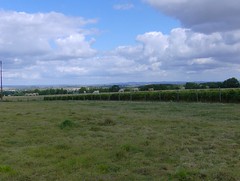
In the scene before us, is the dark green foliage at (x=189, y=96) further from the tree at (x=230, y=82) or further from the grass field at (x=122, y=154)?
the grass field at (x=122, y=154)

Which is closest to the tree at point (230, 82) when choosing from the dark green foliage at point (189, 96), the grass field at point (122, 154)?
the dark green foliage at point (189, 96)

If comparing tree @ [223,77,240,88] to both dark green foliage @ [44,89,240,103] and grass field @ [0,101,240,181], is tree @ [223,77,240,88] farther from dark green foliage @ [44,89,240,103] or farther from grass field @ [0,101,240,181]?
grass field @ [0,101,240,181]

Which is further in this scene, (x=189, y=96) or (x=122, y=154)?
(x=189, y=96)

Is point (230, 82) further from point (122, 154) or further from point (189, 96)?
point (122, 154)

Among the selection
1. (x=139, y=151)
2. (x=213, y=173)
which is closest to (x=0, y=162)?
(x=139, y=151)

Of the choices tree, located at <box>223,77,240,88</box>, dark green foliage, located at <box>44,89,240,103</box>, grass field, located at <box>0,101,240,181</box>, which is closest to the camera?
grass field, located at <box>0,101,240,181</box>

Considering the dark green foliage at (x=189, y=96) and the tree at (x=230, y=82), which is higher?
the tree at (x=230, y=82)

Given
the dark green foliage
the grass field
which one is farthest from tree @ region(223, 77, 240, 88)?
the grass field

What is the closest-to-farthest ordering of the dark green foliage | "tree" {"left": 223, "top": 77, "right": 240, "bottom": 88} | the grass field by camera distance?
1. the grass field
2. the dark green foliage
3. "tree" {"left": 223, "top": 77, "right": 240, "bottom": 88}

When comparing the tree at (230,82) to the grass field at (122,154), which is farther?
the tree at (230,82)

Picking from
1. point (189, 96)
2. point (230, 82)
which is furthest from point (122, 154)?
point (230, 82)

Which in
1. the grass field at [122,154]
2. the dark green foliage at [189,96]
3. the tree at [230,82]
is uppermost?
the tree at [230,82]

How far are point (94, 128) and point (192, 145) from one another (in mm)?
5281

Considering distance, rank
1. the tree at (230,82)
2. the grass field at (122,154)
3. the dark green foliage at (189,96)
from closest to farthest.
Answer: the grass field at (122,154), the dark green foliage at (189,96), the tree at (230,82)
